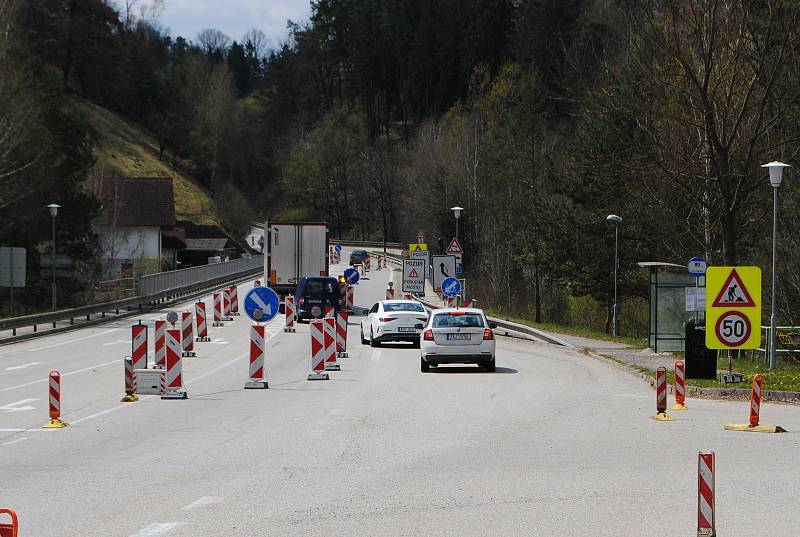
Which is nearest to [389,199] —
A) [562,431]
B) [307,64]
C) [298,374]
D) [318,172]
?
[318,172]

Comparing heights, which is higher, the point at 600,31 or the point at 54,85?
the point at 600,31

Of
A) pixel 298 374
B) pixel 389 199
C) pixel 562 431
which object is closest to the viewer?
pixel 562 431

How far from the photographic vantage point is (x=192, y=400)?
1867 centimetres

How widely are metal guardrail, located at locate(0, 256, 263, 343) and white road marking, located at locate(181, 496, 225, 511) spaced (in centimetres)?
2839

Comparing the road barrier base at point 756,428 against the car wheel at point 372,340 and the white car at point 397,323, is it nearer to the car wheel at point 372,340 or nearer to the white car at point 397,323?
the white car at point 397,323

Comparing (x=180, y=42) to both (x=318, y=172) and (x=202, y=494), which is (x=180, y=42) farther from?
(x=202, y=494)

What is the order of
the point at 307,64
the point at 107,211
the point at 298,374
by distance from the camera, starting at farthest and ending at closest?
the point at 307,64 < the point at 107,211 < the point at 298,374

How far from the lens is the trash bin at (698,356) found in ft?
71.5

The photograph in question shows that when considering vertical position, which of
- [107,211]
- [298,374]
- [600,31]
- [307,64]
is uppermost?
[307,64]

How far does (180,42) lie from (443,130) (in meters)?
95.8

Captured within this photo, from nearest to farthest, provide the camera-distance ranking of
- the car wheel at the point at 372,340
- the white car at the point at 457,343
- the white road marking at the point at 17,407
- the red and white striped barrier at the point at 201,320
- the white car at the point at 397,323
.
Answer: the white road marking at the point at 17,407 → the white car at the point at 457,343 → the white car at the point at 397,323 → the car wheel at the point at 372,340 → the red and white striped barrier at the point at 201,320

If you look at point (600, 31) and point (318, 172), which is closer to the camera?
point (600, 31)

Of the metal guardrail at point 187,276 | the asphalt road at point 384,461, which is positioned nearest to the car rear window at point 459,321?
the asphalt road at point 384,461

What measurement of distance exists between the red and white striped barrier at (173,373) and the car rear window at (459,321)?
7979 mm
